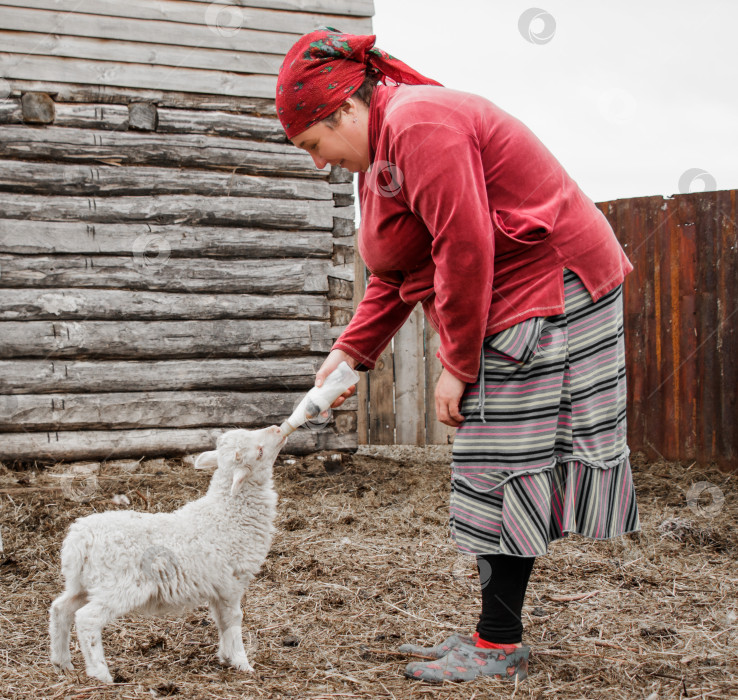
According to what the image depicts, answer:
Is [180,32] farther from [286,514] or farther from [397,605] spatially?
[397,605]

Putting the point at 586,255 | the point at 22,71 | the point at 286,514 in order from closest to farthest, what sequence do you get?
the point at 586,255
the point at 286,514
the point at 22,71

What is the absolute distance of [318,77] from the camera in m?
2.12

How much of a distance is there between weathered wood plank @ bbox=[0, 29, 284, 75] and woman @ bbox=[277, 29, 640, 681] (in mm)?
4330

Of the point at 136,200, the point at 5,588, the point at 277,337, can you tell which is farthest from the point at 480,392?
the point at 136,200

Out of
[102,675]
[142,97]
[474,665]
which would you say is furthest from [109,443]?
[474,665]

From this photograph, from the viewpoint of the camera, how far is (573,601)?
329cm

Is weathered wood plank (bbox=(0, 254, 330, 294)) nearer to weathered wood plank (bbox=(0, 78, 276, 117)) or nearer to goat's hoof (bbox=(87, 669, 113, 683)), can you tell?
weathered wood plank (bbox=(0, 78, 276, 117))

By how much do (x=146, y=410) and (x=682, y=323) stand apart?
4.82 m

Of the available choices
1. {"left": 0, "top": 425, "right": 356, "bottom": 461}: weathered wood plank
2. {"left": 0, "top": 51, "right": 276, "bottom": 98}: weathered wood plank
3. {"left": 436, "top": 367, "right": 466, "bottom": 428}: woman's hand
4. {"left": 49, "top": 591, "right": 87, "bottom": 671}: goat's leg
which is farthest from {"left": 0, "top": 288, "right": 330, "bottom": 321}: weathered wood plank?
{"left": 436, "top": 367, "right": 466, "bottom": 428}: woman's hand

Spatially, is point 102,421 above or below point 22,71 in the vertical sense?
below

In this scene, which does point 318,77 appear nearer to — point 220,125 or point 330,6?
point 220,125

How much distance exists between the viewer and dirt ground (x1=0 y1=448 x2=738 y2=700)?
7.73 ft

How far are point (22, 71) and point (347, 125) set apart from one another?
473 centimetres

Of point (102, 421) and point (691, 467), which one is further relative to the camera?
point (691, 467)
